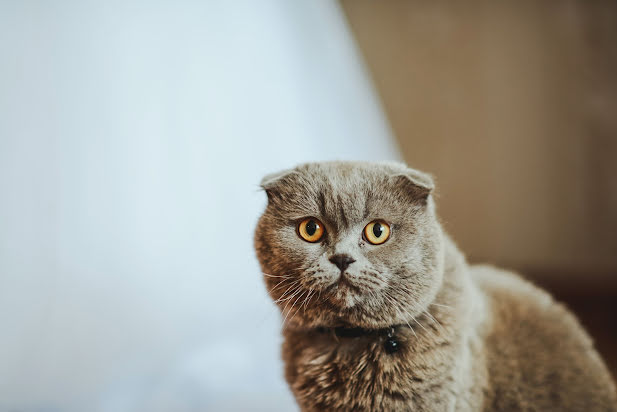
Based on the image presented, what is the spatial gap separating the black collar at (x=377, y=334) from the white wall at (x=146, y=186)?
0.19 meters

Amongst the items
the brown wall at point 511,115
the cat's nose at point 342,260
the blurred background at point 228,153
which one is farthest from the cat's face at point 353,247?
the brown wall at point 511,115

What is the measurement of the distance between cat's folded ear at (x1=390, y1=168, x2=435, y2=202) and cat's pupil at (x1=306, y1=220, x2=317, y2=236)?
0.16 m

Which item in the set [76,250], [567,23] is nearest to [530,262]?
[567,23]

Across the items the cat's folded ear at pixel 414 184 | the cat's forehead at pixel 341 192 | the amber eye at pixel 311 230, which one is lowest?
the amber eye at pixel 311 230

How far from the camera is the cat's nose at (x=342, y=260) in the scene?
0.79 metres

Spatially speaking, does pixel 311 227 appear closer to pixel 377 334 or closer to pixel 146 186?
pixel 377 334

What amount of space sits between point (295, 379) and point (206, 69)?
917 millimetres

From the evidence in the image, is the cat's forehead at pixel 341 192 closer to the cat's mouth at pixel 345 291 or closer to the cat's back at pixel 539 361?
the cat's mouth at pixel 345 291

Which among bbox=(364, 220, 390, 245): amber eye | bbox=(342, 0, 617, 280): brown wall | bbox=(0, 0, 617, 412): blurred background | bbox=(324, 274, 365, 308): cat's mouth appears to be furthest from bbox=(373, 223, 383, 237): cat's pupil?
bbox=(342, 0, 617, 280): brown wall

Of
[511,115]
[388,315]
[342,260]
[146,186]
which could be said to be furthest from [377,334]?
[511,115]

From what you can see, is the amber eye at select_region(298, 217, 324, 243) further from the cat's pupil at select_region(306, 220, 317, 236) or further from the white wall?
the white wall

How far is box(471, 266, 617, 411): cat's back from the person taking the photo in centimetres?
90

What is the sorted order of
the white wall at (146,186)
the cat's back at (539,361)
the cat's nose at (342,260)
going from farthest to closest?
the white wall at (146,186) → the cat's back at (539,361) → the cat's nose at (342,260)

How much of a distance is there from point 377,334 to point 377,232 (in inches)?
7.4
